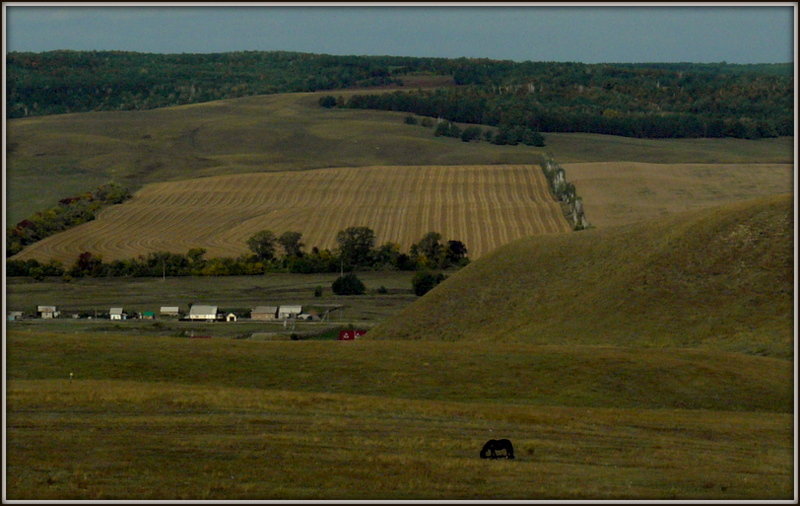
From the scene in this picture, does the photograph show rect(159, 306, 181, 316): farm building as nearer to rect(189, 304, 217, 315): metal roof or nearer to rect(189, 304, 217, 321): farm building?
rect(189, 304, 217, 321): farm building

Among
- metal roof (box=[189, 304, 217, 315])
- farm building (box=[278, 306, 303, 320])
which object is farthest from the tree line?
farm building (box=[278, 306, 303, 320])

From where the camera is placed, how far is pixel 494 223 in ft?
447

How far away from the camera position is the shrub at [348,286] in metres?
111

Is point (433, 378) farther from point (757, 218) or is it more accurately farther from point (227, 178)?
point (227, 178)

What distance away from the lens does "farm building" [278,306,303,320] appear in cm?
9944

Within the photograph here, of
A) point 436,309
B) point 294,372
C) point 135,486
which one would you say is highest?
point 135,486

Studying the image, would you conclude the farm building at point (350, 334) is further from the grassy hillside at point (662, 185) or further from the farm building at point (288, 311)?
the grassy hillside at point (662, 185)

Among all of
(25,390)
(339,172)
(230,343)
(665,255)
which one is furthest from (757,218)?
(339,172)

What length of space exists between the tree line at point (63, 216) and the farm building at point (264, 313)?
4395 centimetres

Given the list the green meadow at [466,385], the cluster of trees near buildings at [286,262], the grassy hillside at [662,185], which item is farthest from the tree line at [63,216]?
the grassy hillside at [662,185]

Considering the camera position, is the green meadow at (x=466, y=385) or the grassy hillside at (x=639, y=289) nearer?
the green meadow at (x=466, y=385)

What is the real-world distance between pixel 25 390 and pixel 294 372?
1311cm

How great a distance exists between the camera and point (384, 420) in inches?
1353

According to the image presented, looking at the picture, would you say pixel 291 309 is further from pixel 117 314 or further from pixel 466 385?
pixel 466 385
